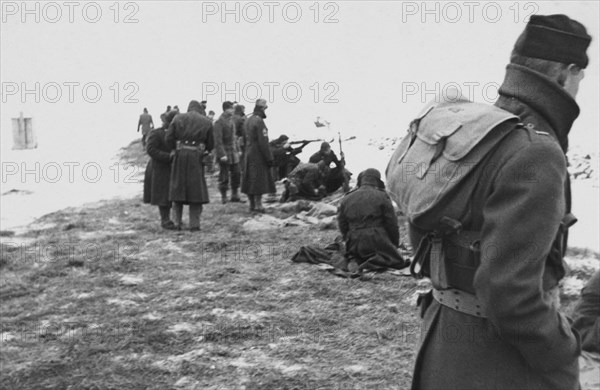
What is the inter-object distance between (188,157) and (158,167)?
0.51m

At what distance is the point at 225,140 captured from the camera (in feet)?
36.0

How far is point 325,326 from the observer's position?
187 inches

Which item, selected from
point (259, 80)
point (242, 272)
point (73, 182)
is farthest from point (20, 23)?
point (242, 272)

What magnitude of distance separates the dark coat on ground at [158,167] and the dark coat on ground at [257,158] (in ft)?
5.20

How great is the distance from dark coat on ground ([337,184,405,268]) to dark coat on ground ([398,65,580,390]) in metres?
4.57

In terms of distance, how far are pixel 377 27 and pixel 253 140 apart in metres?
12.9

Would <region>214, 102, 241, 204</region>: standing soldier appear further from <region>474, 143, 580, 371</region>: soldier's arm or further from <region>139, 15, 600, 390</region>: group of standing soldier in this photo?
<region>474, 143, 580, 371</region>: soldier's arm

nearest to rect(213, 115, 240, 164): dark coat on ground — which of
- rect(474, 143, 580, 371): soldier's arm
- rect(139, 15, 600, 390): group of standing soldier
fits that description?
rect(139, 15, 600, 390): group of standing soldier

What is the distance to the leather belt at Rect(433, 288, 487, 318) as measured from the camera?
1.67 meters

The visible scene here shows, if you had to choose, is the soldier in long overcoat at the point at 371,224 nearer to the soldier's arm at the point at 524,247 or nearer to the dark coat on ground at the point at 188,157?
the dark coat on ground at the point at 188,157

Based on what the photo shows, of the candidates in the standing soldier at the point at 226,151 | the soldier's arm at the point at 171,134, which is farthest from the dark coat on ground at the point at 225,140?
the soldier's arm at the point at 171,134

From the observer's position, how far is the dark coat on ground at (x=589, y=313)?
2887 millimetres

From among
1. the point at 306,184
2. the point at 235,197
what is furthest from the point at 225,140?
the point at 306,184

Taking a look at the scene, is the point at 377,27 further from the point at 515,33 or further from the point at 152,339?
the point at 152,339
